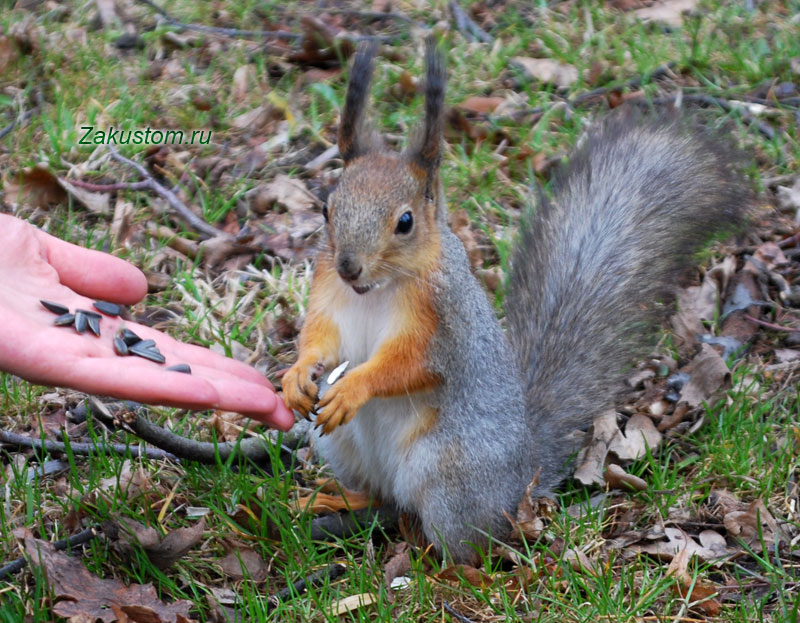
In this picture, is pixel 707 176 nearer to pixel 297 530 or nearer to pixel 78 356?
pixel 297 530

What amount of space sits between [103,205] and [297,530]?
5.65ft

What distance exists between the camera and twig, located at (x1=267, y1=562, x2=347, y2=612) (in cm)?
216

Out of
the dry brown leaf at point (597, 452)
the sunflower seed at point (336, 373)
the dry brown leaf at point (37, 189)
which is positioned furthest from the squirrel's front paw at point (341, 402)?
the dry brown leaf at point (37, 189)

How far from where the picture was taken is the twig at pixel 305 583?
7.10 feet

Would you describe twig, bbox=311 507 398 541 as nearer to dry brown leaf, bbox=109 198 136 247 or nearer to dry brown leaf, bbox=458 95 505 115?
dry brown leaf, bbox=109 198 136 247

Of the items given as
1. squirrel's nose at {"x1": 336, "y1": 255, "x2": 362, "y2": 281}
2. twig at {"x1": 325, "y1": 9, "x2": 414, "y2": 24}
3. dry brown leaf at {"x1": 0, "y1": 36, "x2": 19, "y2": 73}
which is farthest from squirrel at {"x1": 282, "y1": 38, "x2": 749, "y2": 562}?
dry brown leaf at {"x1": 0, "y1": 36, "x2": 19, "y2": 73}

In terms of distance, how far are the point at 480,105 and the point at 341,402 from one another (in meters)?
2.12

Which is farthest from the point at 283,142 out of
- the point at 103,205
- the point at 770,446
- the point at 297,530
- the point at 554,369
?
the point at 770,446

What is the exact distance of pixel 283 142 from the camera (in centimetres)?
388

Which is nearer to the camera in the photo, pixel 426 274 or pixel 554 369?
pixel 426 274

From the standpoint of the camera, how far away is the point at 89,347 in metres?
2.02

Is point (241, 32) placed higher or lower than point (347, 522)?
higher

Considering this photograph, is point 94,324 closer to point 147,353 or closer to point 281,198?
point 147,353

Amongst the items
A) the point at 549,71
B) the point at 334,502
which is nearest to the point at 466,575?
the point at 334,502
